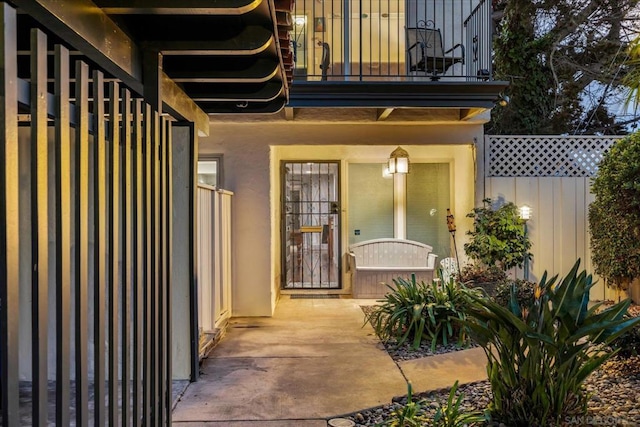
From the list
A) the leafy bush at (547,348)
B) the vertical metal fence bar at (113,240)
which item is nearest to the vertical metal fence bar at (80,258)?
the vertical metal fence bar at (113,240)

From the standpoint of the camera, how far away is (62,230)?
5.36ft

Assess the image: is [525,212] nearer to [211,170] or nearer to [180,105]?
[211,170]

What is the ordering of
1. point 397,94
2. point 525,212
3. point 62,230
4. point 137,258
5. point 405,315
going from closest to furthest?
1. point 62,230
2. point 137,258
3. point 405,315
4. point 397,94
5. point 525,212

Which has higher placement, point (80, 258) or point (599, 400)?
point (80, 258)

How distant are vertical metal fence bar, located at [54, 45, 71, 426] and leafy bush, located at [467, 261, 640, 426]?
2140 mm

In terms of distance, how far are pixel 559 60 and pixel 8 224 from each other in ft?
38.0

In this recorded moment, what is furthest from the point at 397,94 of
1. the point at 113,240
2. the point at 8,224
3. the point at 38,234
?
the point at 8,224

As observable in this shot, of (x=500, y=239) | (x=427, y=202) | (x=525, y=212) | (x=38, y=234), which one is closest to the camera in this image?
(x=38, y=234)

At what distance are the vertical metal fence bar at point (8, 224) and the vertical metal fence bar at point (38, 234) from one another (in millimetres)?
93

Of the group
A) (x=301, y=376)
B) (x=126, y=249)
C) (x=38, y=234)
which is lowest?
(x=301, y=376)

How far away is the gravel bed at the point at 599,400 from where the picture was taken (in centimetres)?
296

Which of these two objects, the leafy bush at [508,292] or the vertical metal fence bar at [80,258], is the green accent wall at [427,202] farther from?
the vertical metal fence bar at [80,258]

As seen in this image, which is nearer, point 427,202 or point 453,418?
point 453,418

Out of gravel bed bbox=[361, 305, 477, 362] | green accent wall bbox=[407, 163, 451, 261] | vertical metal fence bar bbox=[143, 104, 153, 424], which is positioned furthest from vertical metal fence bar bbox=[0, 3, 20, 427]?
green accent wall bbox=[407, 163, 451, 261]
